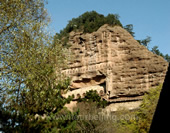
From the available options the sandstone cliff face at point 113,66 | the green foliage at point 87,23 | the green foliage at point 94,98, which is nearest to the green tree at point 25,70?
the green foliage at point 94,98

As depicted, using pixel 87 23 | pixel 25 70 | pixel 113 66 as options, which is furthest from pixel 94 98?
pixel 25 70

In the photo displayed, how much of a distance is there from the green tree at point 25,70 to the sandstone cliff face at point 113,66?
30680 millimetres

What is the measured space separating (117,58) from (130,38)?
4.78 metres

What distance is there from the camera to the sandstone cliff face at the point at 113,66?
142 feet

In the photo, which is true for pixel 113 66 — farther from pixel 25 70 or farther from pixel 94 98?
pixel 25 70

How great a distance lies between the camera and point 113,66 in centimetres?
4628

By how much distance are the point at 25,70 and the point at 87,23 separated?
4465 centimetres

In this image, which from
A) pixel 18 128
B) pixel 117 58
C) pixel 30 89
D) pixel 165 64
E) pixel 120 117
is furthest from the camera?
pixel 117 58

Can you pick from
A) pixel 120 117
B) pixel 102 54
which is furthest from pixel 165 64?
pixel 120 117

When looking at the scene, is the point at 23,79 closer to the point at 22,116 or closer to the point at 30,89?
the point at 30,89

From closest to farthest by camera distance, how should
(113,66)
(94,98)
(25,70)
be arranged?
(25,70) → (94,98) → (113,66)

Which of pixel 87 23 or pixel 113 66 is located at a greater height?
pixel 87 23

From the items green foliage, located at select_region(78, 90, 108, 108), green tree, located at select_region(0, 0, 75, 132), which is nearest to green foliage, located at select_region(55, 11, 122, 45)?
green foliage, located at select_region(78, 90, 108, 108)

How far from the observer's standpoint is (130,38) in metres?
47.7
